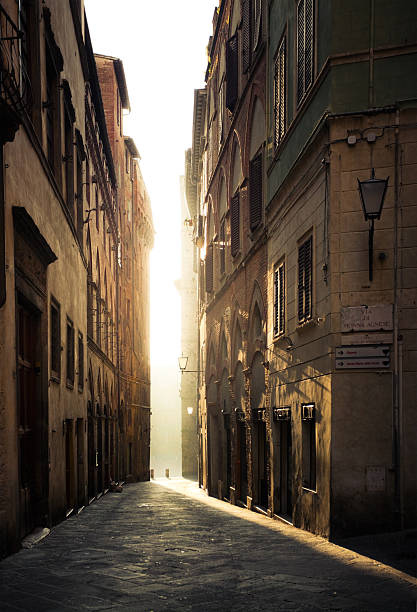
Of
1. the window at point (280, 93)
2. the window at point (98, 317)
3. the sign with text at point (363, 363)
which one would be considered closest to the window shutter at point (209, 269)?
the window at point (98, 317)

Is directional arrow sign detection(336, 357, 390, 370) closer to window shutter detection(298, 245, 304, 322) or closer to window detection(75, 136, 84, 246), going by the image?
window shutter detection(298, 245, 304, 322)

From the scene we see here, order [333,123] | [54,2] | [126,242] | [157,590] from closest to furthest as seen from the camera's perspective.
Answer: [157,590]
[333,123]
[54,2]
[126,242]

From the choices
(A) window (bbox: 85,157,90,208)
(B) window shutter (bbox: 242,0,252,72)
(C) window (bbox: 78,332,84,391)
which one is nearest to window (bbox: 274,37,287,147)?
(B) window shutter (bbox: 242,0,252,72)

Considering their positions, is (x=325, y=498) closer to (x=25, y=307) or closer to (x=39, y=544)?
(x=39, y=544)

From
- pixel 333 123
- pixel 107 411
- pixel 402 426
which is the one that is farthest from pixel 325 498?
pixel 107 411

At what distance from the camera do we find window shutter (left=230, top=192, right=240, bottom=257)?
782 inches

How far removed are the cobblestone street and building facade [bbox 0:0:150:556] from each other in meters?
0.83

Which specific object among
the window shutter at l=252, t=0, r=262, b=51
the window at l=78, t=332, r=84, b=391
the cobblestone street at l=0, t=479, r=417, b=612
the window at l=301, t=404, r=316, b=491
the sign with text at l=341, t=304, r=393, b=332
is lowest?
the cobblestone street at l=0, t=479, r=417, b=612

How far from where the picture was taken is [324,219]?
33.9 ft

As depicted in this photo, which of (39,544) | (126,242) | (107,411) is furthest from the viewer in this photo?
(126,242)

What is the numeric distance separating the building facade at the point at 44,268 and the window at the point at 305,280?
3697mm

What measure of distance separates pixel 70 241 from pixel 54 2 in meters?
4.31

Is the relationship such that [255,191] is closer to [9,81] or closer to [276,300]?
[276,300]

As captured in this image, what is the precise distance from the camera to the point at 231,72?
20469mm
